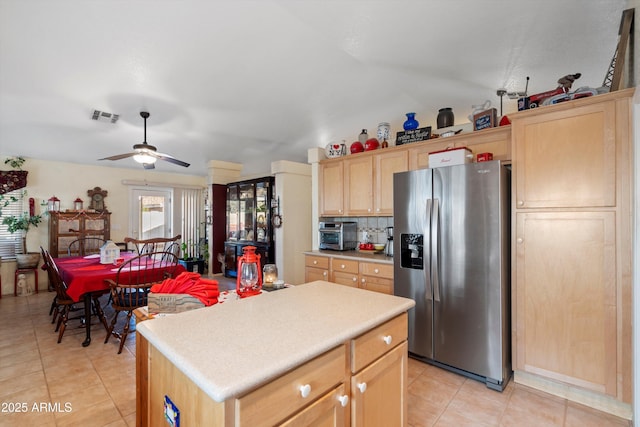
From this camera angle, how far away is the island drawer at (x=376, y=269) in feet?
9.32

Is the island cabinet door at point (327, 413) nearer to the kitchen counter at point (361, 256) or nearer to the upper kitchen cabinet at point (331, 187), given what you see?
the kitchen counter at point (361, 256)

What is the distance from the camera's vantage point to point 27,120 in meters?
3.74

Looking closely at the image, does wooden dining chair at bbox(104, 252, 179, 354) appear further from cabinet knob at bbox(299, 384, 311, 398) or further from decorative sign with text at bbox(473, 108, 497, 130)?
decorative sign with text at bbox(473, 108, 497, 130)

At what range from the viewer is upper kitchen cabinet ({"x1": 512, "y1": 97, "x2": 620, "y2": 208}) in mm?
1848

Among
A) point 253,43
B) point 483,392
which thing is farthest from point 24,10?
point 483,392

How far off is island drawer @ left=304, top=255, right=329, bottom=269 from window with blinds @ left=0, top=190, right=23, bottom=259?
5.05 metres

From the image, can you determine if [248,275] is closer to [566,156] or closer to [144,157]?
[566,156]

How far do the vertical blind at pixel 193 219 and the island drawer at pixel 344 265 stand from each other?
452 centimetres

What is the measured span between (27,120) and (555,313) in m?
6.12

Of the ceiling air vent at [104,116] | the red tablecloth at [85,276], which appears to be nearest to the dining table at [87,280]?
the red tablecloth at [85,276]

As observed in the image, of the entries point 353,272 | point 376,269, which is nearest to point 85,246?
point 353,272

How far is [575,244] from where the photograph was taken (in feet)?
6.39

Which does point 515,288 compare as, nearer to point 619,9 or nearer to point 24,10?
point 619,9

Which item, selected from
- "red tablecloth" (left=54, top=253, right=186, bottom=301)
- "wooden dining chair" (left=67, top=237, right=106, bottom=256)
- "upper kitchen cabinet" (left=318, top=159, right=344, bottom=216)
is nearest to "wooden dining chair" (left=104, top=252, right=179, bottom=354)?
"red tablecloth" (left=54, top=253, right=186, bottom=301)
